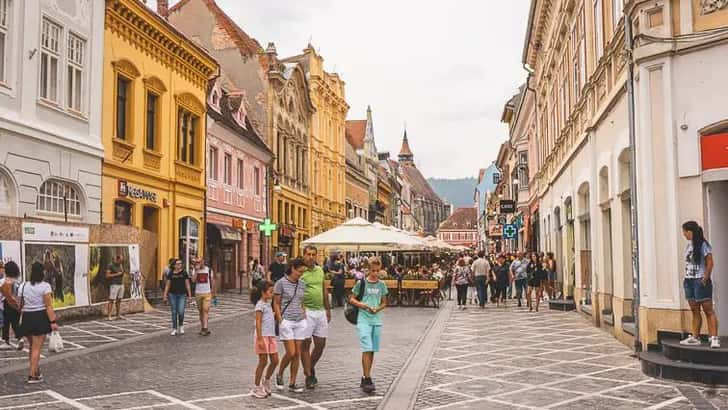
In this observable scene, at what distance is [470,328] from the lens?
56.3 ft

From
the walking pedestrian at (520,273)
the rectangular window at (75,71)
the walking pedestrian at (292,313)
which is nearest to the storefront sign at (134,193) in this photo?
the rectangular window at (75,71)

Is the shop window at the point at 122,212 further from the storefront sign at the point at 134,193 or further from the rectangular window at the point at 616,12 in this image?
the rectangular window at the point at 616,12

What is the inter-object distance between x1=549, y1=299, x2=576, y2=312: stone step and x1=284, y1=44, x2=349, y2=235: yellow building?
91.2 feet

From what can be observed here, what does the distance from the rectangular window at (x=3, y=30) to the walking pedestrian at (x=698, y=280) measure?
1406cm

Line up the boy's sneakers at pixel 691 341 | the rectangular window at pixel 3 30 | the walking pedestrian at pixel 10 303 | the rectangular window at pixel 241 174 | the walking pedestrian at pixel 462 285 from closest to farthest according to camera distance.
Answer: the boy's sneakers at pixel 691 341
the walking pedestrian at pixel 10 303
the rectangular window at pixel 3 30
the walking pedestrian at pixel 462 285
the rectangular window at pixel 241 174

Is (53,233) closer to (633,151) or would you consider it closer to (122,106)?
(122,106)

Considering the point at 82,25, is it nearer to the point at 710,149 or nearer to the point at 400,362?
the point at 400,362

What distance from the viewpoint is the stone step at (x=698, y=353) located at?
9172mm

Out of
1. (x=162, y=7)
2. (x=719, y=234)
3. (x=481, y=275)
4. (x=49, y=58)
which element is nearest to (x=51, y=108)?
(x=49, y=58)

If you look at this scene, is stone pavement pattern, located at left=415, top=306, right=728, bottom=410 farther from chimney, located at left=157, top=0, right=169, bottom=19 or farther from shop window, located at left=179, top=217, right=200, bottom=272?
chimney, located at left=157, top=0, right=169, bottom=19

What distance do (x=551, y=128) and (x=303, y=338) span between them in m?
18.6

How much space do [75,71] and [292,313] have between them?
43.4 feet

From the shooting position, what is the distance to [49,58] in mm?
18266

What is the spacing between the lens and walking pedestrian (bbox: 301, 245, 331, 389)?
9.27 meters
